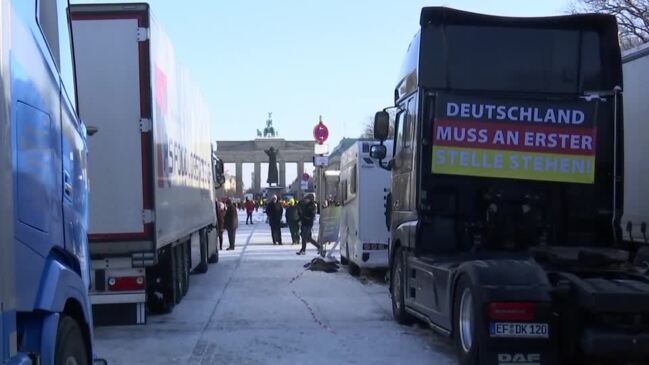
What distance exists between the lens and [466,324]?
675 cm

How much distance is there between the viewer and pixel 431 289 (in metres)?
8.02

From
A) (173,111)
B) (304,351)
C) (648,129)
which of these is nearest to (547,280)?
(304,351)

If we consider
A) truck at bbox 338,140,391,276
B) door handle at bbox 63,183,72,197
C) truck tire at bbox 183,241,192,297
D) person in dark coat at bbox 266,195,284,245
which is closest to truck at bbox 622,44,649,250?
truck at bbox 338,140,391,276

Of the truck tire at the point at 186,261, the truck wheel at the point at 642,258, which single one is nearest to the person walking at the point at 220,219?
the truck tire at the point at 186,261

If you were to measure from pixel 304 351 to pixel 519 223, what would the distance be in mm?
2614

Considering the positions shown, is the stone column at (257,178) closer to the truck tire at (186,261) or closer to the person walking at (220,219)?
the person walking at (220,219)

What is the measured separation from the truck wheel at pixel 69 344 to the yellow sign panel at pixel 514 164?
4.52 m

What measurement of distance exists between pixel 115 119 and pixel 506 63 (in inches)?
172

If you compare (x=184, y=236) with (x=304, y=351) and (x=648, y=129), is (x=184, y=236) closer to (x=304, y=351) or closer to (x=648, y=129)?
(x=304, y=351)

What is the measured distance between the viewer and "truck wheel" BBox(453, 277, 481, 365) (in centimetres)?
629

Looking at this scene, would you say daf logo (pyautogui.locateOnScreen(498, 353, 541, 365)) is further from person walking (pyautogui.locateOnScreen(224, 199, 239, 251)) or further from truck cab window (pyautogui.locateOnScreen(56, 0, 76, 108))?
person walking (pyautogui.locateOnScreen(224, 199, 239, 251))

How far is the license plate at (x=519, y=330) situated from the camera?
19.9ft

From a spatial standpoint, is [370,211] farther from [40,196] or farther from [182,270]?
[40,196]

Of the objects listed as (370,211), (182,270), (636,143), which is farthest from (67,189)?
(370,211)
